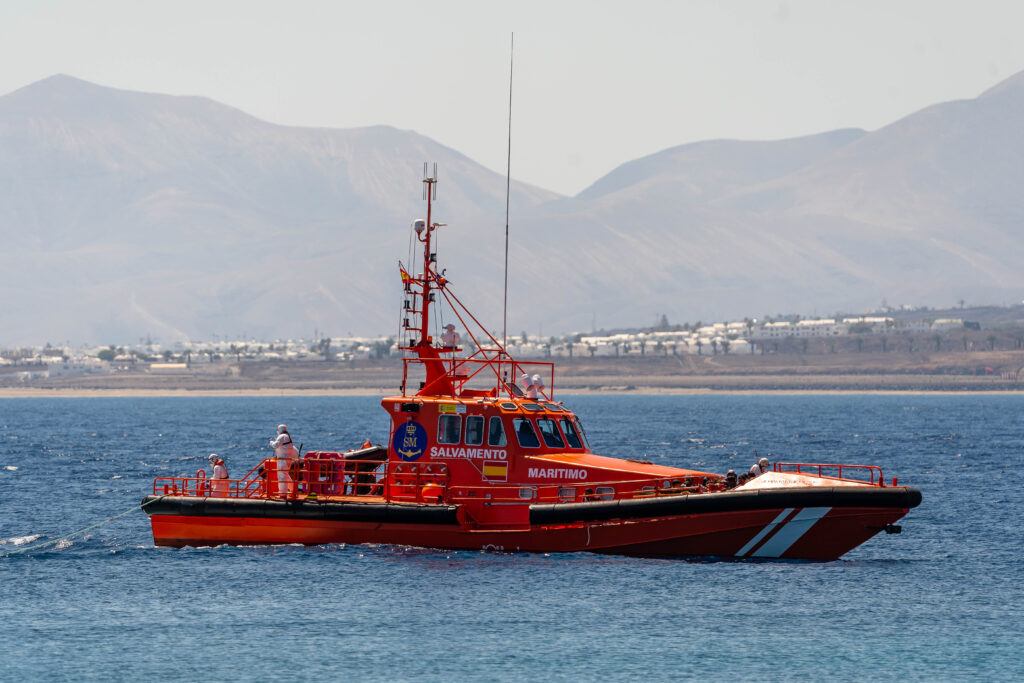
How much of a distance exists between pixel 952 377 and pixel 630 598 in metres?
182

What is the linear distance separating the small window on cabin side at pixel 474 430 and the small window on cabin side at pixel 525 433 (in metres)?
0.65

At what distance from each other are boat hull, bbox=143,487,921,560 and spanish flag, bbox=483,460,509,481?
911 millimetres

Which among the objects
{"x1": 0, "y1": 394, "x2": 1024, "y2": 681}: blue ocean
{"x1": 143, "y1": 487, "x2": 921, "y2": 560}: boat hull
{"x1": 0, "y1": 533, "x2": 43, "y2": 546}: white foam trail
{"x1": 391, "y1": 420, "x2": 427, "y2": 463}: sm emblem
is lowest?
{"x1": 0, "y1": 533, "x2": 43, "y2": 546}: white foam trail

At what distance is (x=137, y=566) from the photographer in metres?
25.4

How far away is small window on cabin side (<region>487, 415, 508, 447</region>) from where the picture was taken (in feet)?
84.9

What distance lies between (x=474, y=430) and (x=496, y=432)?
443 mm

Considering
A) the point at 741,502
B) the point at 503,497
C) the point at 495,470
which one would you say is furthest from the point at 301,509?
the point at 741,502

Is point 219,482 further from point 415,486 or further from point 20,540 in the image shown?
point 20,540

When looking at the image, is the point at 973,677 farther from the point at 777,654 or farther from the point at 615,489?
the point at 615,489

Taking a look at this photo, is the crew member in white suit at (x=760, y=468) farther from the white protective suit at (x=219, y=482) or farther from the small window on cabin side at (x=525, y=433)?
the white protective suit at (x=219, y=482)

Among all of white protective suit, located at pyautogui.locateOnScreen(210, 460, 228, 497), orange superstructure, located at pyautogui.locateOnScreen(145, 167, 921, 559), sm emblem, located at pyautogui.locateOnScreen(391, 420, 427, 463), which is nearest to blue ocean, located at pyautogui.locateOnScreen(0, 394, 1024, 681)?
orange superstructure, located at pyautogui.locateOnScreen(145, 167, 921, 559)

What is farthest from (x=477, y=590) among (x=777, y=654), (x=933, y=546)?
(x=933, y=546)

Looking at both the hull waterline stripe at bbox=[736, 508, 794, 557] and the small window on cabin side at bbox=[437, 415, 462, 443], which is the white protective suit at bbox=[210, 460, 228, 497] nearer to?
the small window on cabin side at bbox=[437, 415, 462, 443]

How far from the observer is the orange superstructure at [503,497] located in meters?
24.1
